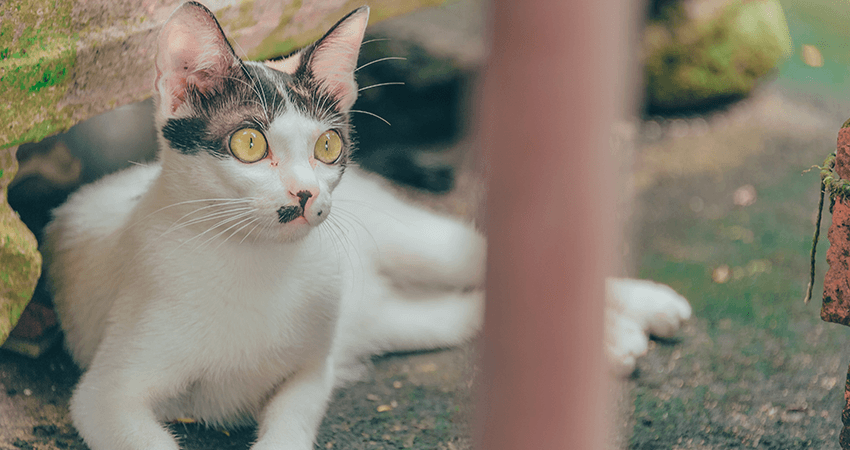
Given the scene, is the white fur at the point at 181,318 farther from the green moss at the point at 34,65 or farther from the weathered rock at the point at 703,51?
the weathered rock at the point at 703,51

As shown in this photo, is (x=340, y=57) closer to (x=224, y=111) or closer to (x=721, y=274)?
(x=224, y=111)

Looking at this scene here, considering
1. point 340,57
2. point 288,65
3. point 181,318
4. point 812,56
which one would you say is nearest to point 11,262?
point 181,318

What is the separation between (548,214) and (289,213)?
0.74 meters

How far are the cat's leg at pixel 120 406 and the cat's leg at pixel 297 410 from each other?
0.20 m

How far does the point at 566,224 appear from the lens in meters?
0.76

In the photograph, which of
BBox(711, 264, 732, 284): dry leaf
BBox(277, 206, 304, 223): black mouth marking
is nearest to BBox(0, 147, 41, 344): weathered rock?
BBox(277, 206, 304, 223): black mouth marking

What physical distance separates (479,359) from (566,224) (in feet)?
0.66

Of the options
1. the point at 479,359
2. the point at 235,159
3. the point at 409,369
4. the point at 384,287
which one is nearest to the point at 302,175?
the point at 235,159

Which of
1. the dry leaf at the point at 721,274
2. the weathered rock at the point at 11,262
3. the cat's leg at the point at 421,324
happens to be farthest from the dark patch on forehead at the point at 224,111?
the dry leaf at the point at 721,274

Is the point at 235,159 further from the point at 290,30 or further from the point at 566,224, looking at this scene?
the point at 566,224

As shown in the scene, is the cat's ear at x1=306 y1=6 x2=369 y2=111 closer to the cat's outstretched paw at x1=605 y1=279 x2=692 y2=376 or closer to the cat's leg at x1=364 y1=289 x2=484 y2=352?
the cat's leg at x1=364 y1=289 x2=484 y2=352

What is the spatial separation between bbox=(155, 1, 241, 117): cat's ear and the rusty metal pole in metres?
0.80

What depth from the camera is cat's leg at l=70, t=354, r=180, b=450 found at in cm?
146

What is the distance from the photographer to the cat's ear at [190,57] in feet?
4.50
